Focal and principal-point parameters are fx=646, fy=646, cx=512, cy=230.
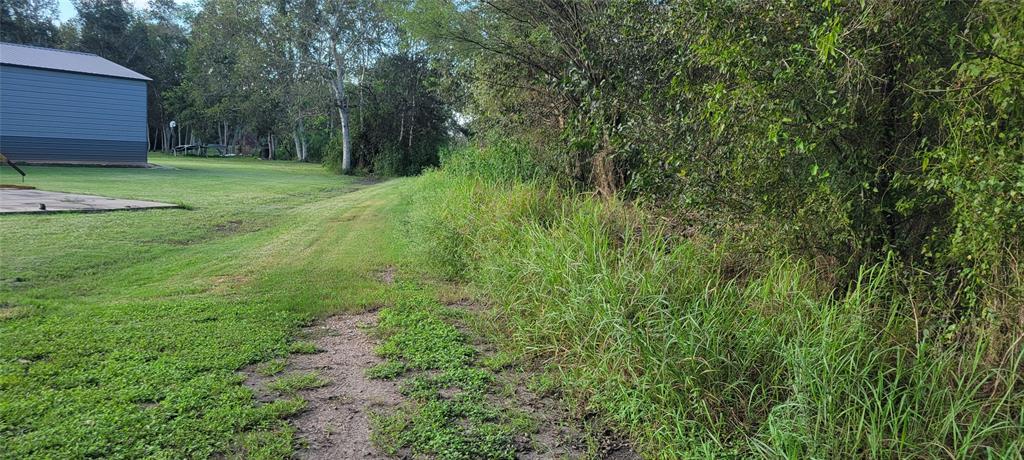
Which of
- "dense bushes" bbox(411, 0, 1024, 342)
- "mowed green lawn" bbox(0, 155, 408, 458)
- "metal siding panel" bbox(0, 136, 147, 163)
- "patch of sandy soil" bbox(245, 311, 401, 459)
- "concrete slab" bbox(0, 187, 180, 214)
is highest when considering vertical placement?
"dense bushes" bbox(411, 0, 1024, 342)

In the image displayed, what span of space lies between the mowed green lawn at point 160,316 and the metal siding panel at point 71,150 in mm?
17978

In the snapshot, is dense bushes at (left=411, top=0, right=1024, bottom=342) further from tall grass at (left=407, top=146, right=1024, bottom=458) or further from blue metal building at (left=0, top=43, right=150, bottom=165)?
blue metal building at (left=0, top=43, right=150, bottom=165)

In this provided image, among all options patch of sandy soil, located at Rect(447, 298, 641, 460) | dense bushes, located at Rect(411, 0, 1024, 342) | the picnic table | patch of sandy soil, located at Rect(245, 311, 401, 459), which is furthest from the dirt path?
the picnic table

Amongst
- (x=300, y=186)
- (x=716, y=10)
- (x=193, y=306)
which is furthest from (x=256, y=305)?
(x=300, y=186)

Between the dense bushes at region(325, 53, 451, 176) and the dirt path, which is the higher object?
the dense bushes at region(325, 53, 451, 176)

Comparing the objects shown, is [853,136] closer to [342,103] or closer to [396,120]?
[342,103]

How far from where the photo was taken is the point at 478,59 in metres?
9.96

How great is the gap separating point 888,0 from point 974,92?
682 mm

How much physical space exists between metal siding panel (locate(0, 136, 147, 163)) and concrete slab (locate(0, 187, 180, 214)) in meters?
13.6

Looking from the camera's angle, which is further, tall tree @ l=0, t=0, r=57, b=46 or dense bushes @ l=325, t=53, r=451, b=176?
tall tree @ l=0, t=0, r=57, b=46

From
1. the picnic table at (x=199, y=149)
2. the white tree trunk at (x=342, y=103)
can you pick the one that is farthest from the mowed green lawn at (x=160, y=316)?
the picnic table at (x=199, y=149)

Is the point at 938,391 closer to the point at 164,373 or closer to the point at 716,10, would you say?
the point at 716,10

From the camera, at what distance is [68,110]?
82.6ft

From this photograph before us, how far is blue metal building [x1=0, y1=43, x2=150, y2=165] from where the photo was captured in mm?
24000
